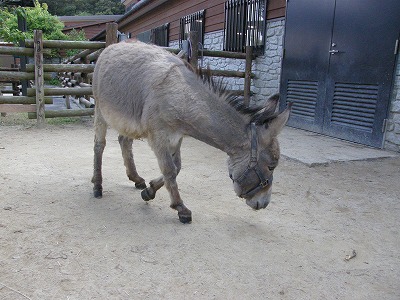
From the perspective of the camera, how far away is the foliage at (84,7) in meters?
43.4

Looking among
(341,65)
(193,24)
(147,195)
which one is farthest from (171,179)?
(193,24)

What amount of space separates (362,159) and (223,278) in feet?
12.3

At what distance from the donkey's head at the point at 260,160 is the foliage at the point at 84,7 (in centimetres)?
4470

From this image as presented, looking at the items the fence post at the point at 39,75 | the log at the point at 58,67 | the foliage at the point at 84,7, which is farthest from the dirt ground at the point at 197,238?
the foliage at the point at 84,7

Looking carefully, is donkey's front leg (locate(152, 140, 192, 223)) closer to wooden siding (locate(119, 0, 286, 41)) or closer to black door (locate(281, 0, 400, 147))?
black door (locate(281, 0, 400, 147))

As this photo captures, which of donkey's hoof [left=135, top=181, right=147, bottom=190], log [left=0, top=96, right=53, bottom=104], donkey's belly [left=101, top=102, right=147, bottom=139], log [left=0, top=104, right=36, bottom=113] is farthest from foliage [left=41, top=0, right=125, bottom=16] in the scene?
donkey's belly [left=101, top=102, right=147, bottom=139]

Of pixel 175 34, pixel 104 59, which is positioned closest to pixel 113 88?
pixel 104 59

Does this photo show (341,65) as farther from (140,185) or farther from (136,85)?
(136,85)

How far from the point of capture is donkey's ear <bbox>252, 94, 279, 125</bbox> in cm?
257

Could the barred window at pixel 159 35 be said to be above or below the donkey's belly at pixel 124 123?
above

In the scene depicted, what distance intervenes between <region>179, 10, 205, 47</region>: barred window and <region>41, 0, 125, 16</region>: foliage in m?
33.1

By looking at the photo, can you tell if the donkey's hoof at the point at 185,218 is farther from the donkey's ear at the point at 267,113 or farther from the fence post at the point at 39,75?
the fence post at the point at 39,75

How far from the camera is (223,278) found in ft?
7.08

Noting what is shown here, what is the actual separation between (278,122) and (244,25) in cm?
756
